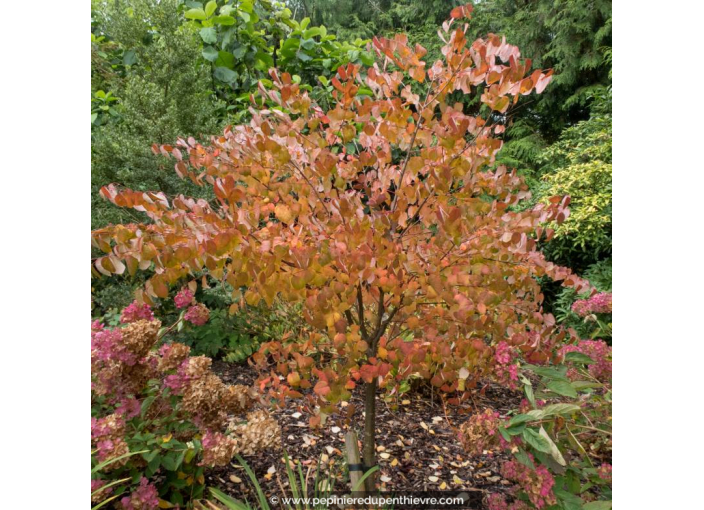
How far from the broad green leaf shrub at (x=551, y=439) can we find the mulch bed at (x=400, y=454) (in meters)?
0.40

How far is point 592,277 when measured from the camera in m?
3.81

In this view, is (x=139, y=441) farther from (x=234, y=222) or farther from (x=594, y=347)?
(x=594, y=347)

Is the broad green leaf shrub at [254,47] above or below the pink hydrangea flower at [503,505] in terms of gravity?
above

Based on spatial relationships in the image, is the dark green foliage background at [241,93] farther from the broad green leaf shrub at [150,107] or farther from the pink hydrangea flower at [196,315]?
the pink hydrangea flower at [196,315]

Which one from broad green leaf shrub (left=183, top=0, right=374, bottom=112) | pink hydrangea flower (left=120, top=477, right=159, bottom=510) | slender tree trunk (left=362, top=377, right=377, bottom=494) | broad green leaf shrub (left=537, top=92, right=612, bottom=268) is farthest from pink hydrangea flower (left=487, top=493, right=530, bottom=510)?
broad green leaf shrub (left=183, top=0, right=374, bottom=112)

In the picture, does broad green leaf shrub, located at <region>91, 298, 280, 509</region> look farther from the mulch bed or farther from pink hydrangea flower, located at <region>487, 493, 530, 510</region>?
pink hydrangea flower, located at <region>487, 493, 530, 510</region>

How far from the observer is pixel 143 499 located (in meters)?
1.48

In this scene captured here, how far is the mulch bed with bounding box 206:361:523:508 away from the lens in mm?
1938

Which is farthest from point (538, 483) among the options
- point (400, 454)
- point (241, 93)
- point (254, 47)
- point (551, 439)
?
point (254, 47)

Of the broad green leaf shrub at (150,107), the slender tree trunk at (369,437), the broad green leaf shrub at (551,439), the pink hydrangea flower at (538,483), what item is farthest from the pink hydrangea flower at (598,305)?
the broad green leaf shrub at (150,107)

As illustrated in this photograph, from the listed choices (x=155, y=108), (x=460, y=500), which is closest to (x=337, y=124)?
(x=460, y=500)

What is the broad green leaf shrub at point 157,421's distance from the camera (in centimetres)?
152

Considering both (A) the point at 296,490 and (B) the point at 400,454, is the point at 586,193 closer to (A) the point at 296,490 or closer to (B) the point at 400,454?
(B) the point at 400,454

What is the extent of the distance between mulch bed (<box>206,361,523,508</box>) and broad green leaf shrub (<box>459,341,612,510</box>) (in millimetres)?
405
